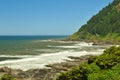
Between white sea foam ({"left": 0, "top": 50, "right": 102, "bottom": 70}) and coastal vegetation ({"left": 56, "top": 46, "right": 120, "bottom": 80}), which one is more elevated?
coastal vegetation ({"left": 56, "top": 46, "right": 120, "bottom": 80})

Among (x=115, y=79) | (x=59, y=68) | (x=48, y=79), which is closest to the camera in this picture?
(x=115, y=79)

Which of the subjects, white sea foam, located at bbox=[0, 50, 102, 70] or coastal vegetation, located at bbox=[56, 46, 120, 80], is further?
white sea foam, located at bbox=[0, 50, 102, 70]

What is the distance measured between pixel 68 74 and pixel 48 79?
13.5 metres

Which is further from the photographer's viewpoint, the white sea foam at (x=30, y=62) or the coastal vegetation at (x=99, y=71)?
the white sea foam at (x=30, y=62)

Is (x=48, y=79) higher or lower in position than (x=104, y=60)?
lower

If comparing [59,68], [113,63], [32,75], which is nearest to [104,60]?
[113,63]

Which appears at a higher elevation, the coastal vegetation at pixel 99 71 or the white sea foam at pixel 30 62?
the coastal vegetation at pixel 99 71

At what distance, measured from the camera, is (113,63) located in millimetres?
46438

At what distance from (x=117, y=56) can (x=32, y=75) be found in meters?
19.7

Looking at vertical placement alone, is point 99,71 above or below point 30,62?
above

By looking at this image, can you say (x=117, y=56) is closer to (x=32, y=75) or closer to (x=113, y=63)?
(x=113, y=63)

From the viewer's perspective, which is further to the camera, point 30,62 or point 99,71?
point 30,62

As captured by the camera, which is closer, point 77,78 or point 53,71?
point 77,78

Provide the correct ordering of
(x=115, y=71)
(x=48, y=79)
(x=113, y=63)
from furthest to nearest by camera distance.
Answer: (x=48, y=79), (x=113, y=63), (x=115, y=71)
